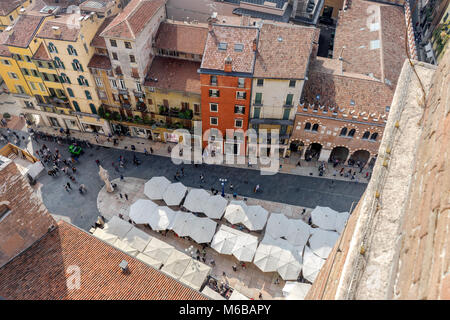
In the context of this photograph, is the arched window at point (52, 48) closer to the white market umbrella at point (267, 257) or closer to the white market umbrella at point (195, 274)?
the white market umbrella at point (195, 274)

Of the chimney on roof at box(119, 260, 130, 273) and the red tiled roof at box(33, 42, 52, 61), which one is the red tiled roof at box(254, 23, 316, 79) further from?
the red tiled roof at box(33, 42, 52, 61)

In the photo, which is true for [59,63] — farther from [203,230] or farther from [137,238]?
[203,230]

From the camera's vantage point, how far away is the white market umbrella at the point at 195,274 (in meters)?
30.9

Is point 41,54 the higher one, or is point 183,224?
point 41,54

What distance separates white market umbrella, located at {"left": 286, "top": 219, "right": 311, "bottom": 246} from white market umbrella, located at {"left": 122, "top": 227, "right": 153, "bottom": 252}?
49.7 ft

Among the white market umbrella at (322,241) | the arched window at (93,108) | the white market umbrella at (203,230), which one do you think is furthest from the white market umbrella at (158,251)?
the arched window at (93,108)

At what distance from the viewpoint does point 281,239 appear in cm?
3522

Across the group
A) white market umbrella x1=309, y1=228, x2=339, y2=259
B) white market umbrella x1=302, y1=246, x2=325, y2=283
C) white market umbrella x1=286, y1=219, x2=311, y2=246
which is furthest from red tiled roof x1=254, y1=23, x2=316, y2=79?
white market umbrella x1=302, y1=246, x2=325, y2=283

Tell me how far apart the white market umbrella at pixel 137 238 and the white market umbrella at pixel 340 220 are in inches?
812

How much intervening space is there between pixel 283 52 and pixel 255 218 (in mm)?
19479

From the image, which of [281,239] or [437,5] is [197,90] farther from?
[437,5]

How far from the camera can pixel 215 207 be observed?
38250 mm

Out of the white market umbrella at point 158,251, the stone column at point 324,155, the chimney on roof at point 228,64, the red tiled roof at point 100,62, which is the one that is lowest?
the stone column at point 324,155

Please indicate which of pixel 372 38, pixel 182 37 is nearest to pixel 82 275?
pixel 182 37
